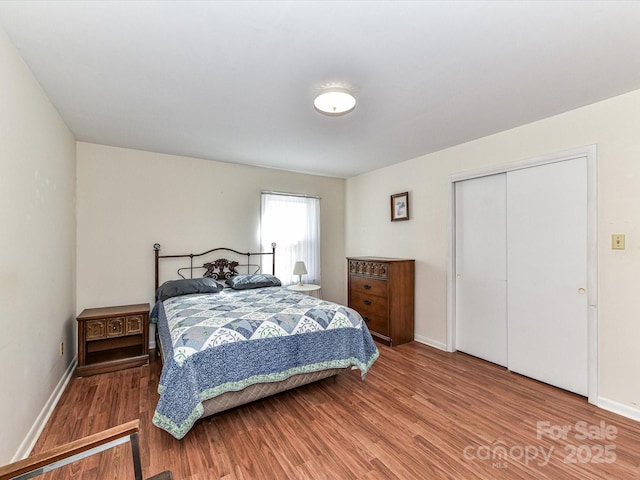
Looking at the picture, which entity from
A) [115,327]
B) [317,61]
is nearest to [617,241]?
[317,61]

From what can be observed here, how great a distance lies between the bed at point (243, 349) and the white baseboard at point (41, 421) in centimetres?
80

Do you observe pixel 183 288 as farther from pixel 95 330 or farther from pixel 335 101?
pixel 335 101

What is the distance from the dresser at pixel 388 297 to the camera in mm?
3795

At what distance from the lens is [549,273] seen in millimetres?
2773

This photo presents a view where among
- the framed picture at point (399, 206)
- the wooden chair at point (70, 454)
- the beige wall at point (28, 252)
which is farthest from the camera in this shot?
the framed picture at point (399, 206)

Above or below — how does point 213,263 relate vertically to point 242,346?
above

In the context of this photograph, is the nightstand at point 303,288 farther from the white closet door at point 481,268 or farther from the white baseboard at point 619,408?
the white baseboard at point 619,408

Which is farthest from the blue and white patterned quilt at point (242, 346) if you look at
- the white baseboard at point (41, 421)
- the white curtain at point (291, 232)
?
the white curtain at point (291, 232)

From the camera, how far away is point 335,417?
225 cm

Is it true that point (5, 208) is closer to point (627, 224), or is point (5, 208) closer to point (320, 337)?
point (320, 337)

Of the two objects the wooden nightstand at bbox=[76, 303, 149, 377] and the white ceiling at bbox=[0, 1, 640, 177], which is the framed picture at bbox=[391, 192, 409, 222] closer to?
the white ceiling at bbox=[0, 1, 640, 177]

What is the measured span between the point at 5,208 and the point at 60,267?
1.33m

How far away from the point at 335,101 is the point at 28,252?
2290mm

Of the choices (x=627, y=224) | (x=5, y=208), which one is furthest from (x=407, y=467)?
(x=5, y=208)
